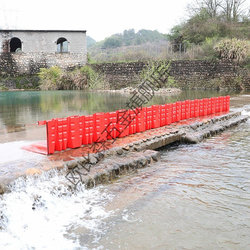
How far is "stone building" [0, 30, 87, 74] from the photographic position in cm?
3378

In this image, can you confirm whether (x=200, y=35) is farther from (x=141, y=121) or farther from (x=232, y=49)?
(x=141, y=121)

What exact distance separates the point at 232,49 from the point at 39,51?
62.8 feet

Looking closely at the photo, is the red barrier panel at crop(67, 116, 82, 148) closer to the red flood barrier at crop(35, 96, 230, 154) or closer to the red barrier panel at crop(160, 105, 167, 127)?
the red flood barrier at crop(35, 96, 230, 154)

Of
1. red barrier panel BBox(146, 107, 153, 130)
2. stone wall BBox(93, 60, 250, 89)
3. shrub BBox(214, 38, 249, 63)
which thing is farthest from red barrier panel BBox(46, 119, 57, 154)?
shrub BBox(214, 38, 249, 63)

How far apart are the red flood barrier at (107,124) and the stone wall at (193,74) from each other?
17950 mm

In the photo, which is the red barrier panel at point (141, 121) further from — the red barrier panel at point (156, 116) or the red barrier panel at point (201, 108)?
the red barrier panel at point (201, 108)

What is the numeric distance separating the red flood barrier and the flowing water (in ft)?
4.68

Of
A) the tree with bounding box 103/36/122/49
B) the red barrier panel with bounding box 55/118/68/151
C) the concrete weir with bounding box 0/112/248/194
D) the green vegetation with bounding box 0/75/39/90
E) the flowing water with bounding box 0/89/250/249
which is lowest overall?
the flowing water with bounding box 0/89/250/249

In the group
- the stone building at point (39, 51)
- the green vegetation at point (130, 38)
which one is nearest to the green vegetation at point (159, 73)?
the stone building at point (39, 51)

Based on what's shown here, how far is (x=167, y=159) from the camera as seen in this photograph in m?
8.56

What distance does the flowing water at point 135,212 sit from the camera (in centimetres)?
461

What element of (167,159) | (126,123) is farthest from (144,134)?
(167,159)

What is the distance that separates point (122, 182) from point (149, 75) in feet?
80.6

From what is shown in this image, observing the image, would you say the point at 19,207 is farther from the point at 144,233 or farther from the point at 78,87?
the point at 78,87
